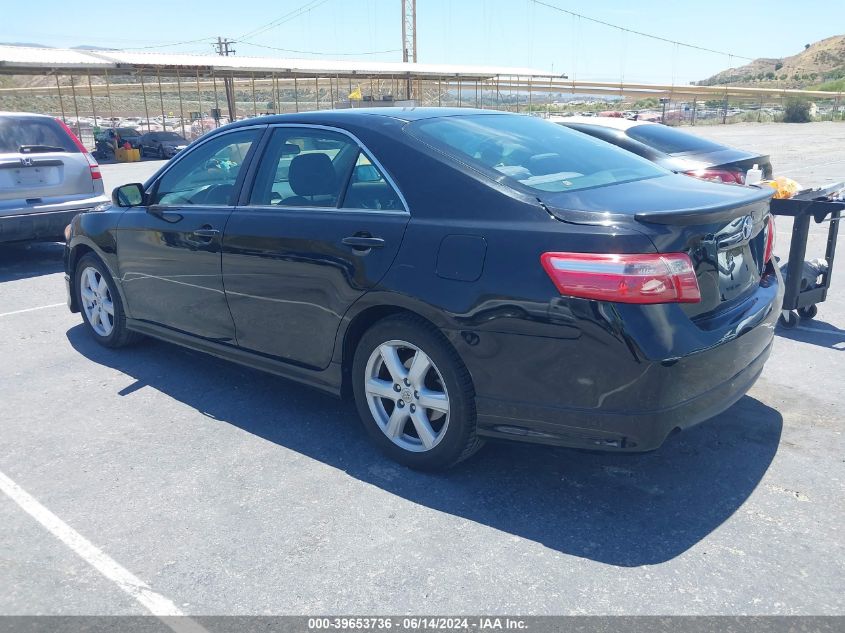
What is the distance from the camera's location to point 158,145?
98.1 feet

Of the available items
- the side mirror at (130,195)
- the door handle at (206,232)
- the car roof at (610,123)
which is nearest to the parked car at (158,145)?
the car roof at (610,123)

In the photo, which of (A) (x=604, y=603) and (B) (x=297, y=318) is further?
(B) (x=297, y=318)

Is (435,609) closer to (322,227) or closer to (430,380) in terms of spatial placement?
(430,380)

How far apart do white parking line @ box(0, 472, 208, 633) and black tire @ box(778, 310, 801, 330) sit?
479 cm

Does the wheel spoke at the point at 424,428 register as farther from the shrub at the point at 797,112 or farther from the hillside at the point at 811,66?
the hillside at the point at 811,66

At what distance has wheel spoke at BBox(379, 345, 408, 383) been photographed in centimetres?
359

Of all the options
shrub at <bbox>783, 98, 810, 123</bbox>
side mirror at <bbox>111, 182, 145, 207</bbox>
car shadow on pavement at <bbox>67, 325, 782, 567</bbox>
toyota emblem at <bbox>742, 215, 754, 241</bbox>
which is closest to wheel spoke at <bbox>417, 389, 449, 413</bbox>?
car shadow on pavement at <bbox>67, 325, 782, 567</bbox>

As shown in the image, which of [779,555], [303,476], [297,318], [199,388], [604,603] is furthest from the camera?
[199,388]

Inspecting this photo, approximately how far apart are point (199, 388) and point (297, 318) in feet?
4.04

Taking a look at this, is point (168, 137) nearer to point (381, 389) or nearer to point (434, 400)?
point (381, 389)

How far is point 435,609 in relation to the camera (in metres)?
2.67

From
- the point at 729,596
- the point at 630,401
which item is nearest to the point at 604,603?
the point at 729,596

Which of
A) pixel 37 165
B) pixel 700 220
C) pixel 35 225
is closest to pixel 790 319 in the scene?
pixel 700 220

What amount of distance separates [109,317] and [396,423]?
293 cm
